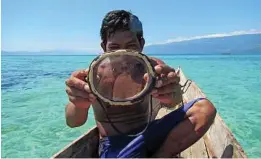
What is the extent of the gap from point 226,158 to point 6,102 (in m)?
10.8

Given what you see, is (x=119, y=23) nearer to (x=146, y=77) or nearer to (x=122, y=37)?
(x=122, y=37)

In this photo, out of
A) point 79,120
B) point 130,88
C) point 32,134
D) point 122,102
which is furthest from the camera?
point 32,134

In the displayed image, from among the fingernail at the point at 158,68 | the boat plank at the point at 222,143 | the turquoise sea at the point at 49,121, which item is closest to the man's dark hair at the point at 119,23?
the fingernail at the point at 158,68

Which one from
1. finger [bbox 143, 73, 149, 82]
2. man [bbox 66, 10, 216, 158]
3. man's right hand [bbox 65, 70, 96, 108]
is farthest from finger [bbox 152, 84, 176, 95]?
man's right hand [bbox 65, 70, 96, 108]

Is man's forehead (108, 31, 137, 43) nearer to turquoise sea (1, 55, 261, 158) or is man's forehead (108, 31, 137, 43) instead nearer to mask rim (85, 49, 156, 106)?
mask rim (85, 49, 156, 106)

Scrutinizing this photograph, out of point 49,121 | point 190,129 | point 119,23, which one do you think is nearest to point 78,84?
point 119,23

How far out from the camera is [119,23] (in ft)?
7.50

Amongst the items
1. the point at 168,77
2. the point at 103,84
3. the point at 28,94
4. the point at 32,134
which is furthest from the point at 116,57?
the point at 28,94

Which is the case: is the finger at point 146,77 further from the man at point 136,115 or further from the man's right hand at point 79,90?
the man's right hand at point 79,90

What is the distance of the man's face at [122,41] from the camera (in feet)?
7.37

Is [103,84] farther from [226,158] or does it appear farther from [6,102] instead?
[6,102]

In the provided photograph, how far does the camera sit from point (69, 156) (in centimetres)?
226

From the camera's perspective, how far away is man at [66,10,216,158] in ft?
6.19

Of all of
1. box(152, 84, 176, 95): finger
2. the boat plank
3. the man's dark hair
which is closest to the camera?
box(152, 84, 176, 95): finger
